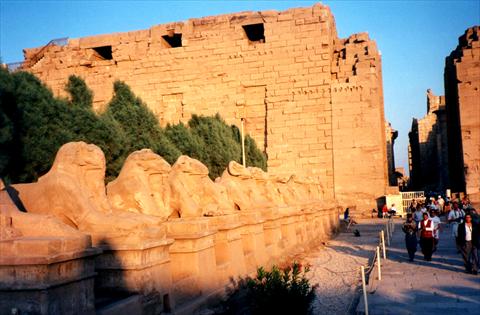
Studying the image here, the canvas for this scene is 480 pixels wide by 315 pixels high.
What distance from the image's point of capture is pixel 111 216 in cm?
456

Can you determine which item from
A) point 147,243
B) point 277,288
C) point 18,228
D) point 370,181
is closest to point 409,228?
point 277,288

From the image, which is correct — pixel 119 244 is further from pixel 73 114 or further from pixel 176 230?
pixel 73 114

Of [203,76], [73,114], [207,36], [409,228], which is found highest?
[207,36]

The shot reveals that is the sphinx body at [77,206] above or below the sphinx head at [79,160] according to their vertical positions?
below

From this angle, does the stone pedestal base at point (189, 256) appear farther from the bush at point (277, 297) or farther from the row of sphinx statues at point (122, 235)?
the bush at point (277, 297)

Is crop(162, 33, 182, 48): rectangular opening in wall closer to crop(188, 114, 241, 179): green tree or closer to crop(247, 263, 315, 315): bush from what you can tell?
crop(188, 114, 241, 179): green tree

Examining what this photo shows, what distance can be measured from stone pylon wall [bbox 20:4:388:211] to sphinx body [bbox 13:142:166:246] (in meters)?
20.8

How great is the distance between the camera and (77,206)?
4438mm

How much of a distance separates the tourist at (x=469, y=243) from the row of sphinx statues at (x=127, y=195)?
337 centimetres

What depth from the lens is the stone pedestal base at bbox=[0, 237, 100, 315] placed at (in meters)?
3.12

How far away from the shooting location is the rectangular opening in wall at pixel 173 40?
1130 inches

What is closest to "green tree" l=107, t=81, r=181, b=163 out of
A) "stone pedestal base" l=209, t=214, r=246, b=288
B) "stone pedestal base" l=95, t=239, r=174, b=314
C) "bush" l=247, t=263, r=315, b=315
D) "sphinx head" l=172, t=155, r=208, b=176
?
"sphinx head" l=172, t=155, r=208, b=176

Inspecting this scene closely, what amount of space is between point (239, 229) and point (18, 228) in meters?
3.83

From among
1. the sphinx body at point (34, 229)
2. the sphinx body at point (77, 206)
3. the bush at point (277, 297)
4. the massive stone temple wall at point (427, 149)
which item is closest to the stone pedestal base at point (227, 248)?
the bush at point (277, 297)
